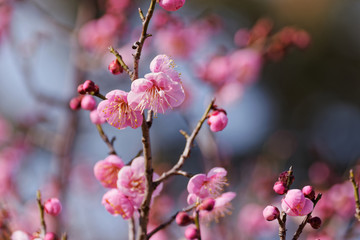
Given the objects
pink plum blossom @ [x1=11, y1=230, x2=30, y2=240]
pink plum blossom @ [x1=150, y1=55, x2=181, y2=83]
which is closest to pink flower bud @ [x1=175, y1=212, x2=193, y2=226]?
pink plum blossom @ [x1=150, y1=55, x2=181, y2=83]

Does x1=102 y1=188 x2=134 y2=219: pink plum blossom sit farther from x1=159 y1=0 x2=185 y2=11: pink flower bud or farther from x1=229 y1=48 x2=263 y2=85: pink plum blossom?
x1=229 y1=48 x2=263 y2=85: pink plum blossom

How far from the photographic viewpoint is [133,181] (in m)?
0.86

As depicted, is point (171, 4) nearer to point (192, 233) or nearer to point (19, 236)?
point (192, 233)

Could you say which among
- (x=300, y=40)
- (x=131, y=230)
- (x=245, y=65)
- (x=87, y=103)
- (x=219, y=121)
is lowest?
(x=131, y=230)

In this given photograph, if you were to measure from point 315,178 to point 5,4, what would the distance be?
90.3 inches

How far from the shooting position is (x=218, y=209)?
1042 millimetres

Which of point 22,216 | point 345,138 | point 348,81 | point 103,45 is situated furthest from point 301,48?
point 348,81

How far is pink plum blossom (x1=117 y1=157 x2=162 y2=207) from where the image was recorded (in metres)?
0.85

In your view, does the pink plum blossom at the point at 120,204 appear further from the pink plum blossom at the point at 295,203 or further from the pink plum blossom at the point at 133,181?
the pink plum blossom at the point at 295,203

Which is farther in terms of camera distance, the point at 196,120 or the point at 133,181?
the point at 196,120

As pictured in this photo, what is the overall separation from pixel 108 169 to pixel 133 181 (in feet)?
0.38

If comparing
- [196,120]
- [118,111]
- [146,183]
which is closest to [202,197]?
[146,183]

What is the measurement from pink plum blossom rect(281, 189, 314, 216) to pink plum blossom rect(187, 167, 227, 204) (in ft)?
0.54

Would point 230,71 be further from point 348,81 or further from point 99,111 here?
point 348,81
